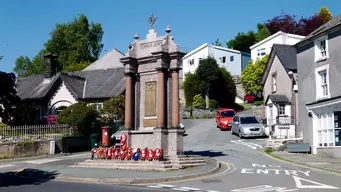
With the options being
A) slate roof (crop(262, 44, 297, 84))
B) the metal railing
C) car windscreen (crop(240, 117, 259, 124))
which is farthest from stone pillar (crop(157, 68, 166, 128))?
slate roof (crop(262, 44, 297, 84))

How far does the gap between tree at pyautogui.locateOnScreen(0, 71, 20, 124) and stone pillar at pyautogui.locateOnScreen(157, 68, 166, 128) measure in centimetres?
1827

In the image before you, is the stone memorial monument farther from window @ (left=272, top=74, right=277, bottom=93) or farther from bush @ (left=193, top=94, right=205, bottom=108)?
bush @ (left=193, top=94, right=205, bottom=108)

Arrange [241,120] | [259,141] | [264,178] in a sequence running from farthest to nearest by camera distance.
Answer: [241,120], [259,141], [264,178]

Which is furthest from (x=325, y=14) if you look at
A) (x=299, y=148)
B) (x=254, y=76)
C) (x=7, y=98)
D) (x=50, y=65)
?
(x=7, y=98)

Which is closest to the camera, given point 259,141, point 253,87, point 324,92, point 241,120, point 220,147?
point 324,92

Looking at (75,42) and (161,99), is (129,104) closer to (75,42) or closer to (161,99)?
(161,99)

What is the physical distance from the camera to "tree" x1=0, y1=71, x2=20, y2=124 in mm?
32156

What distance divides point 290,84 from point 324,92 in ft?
36.5

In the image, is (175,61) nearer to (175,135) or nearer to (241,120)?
(175,135)

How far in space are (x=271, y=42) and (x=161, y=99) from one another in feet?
140

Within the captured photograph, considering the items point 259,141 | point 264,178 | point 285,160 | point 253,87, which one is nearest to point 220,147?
point 259,141

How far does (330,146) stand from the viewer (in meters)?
22.9

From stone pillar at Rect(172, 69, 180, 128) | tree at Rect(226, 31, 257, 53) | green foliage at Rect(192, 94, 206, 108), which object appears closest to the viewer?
stone pillar at Rect(172, 69, 180, 128)

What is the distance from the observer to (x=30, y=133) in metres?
27.0
